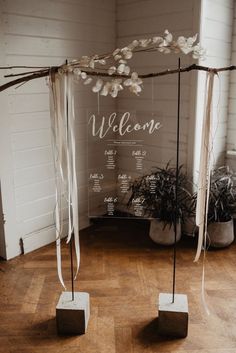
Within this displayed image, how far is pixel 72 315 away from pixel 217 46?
8.38 ft

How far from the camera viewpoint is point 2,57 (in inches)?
108

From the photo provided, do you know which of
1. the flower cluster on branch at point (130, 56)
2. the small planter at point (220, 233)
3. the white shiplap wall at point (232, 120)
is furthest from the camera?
the white shiplap wall at point (232, 120)

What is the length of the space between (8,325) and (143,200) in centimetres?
150

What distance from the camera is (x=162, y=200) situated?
3162mm

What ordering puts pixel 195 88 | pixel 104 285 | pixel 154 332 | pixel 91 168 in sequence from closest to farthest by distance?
1. pixel 154 332
2. pixel 104 285
3. pixel 195 88
4. pixel 91 168

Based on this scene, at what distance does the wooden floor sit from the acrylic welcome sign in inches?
16.0

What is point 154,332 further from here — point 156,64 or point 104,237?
point 156,64

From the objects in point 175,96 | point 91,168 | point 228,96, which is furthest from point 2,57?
point 228,96

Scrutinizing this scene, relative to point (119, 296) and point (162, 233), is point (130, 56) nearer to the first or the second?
point (119, 296)

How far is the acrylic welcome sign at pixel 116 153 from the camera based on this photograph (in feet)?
10.3

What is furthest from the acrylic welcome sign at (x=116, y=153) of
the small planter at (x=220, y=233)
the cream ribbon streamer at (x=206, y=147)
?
the cream ribbon streamer at (x=206, y=147)

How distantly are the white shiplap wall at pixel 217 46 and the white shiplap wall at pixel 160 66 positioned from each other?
0.31 ft

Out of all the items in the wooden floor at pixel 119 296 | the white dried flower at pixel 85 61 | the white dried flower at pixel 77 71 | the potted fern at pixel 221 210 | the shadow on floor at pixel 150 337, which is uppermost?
the white dried flower at pixel 85 61

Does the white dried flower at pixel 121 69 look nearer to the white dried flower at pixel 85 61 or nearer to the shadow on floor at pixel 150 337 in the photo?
the white dried flower at pixel 85 61
